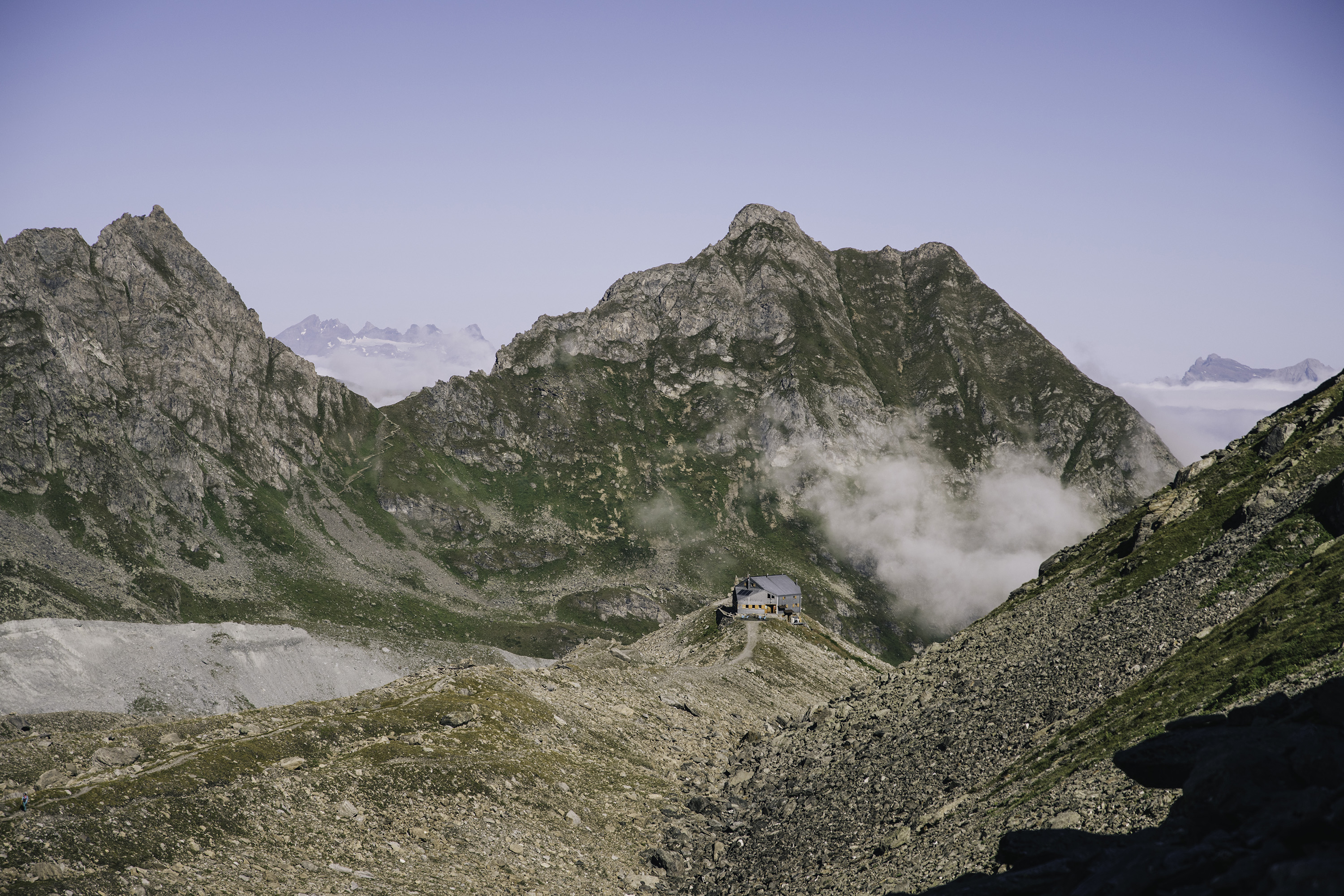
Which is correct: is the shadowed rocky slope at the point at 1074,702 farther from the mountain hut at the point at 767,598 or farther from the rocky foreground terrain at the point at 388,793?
the mountain hut at the point at 767,598

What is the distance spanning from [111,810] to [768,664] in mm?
77539

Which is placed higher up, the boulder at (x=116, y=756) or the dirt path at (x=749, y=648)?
the boulder at (x=116, y=756)

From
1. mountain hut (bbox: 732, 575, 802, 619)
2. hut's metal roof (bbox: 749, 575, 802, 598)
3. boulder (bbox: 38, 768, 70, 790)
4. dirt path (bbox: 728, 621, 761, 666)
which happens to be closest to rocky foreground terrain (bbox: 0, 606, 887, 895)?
boulder (bbox: 38, 768, 70, 790)

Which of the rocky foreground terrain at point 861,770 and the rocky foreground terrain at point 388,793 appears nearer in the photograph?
the rocky foreground terrain at point 861,770

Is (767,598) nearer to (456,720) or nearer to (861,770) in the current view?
(861,770)

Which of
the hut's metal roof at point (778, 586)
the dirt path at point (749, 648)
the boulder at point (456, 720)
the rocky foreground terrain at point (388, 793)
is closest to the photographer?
the rocky foreground terrain at point (388, 793)

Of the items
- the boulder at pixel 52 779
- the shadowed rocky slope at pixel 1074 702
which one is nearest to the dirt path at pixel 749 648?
the shadowed rocky slope at pixel 1074 702

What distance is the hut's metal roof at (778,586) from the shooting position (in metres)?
137

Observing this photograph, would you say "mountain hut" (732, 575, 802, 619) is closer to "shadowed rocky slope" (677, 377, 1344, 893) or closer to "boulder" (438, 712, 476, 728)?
"shadowed rocky slope" (677, 377, 1344, 893)

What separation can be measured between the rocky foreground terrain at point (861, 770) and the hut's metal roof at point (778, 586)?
60.6m

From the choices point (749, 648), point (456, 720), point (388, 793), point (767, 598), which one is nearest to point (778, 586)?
point (767, 598)

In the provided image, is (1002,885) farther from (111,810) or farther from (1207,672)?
(111,810)

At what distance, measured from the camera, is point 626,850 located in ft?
152

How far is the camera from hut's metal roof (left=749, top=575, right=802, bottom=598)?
137 m
